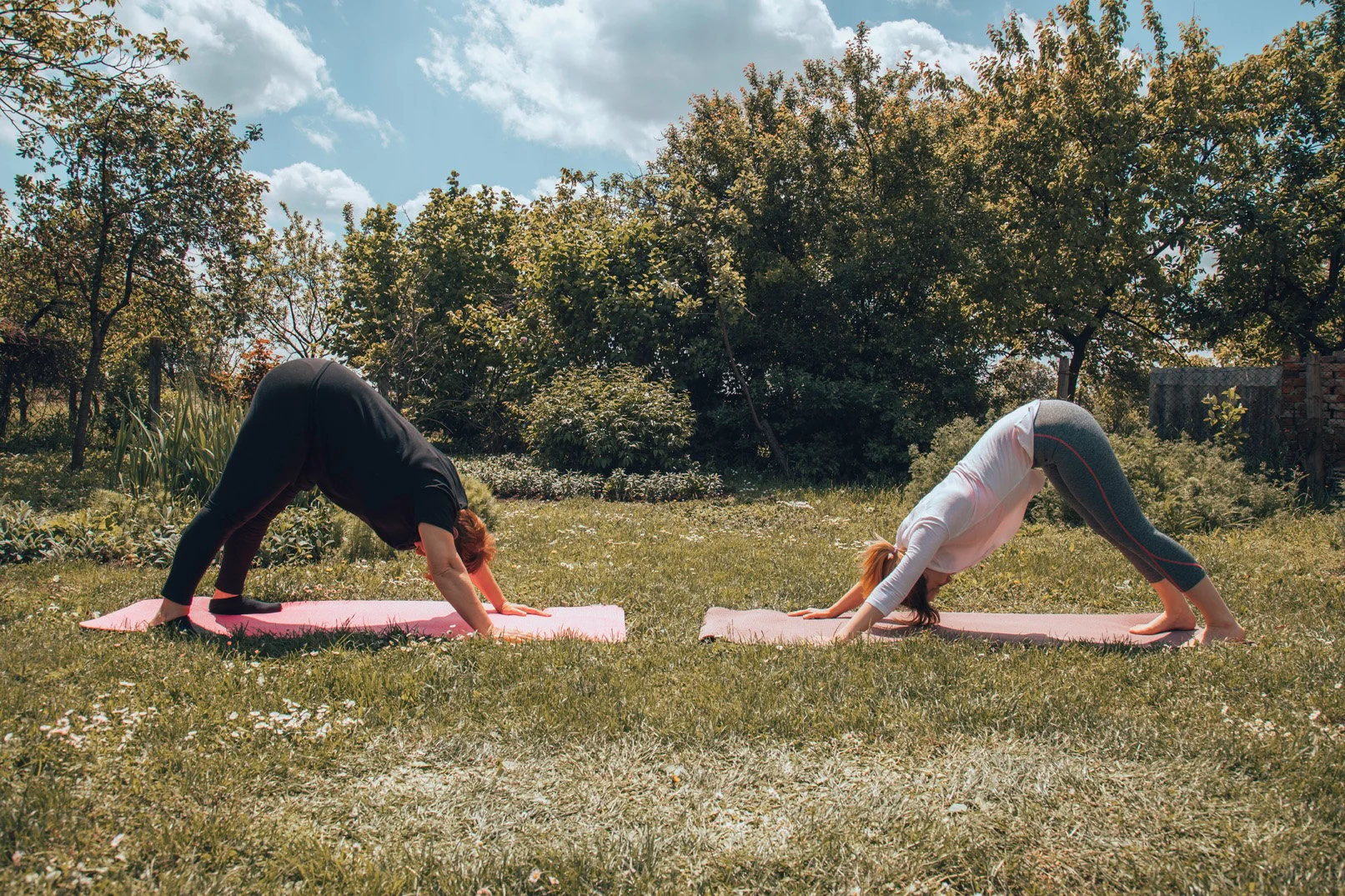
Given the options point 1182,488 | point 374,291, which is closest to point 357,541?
point 1182,488

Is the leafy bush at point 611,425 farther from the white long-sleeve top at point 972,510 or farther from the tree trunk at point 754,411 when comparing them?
the white long-sleeve top at point 972,510

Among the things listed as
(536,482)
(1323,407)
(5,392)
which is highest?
(1323,407)

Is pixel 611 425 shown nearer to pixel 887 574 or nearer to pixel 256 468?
pixel 256 468

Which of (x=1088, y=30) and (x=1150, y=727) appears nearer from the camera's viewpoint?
A: (x=1150, y=727)

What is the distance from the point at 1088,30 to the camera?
2086cm

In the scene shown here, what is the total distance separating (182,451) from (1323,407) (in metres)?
13.1

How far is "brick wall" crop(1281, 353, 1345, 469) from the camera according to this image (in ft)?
34.9

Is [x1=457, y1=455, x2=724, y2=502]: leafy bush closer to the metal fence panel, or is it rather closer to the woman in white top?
the metal fence panel

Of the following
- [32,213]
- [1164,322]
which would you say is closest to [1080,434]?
[32,213]

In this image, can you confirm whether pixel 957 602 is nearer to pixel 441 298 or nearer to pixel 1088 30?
pixel 441 298

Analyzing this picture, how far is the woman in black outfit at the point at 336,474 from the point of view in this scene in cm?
449

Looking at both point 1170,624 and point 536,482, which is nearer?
point 1170,624

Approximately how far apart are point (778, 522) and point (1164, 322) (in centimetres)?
1604

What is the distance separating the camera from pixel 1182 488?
8.75m
